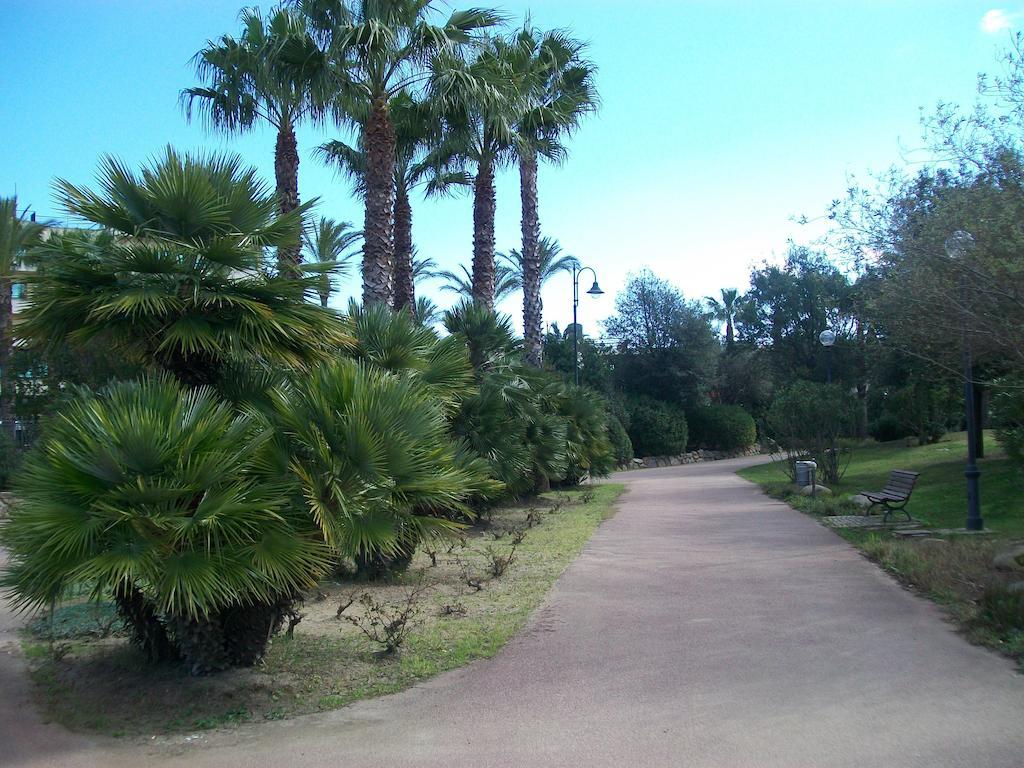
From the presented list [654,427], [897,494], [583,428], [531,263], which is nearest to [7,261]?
[531,263]

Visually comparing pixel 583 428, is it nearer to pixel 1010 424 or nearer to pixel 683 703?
pixel 1010 424

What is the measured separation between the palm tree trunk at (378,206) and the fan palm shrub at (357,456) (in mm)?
8848

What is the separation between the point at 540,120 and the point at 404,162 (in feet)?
13.2

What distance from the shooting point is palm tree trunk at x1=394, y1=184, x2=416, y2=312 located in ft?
61.2

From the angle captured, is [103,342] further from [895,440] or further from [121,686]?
[895,440]

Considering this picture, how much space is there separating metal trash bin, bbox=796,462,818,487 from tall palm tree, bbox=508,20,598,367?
7257 millimetres

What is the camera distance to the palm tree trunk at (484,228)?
21.1 m

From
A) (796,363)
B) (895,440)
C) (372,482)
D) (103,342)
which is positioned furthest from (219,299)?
(796,363)

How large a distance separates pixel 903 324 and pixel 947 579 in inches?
116

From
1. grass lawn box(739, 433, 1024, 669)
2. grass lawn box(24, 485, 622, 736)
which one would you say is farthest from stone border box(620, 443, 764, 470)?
grass lawn box(24, 485, 622, 736)

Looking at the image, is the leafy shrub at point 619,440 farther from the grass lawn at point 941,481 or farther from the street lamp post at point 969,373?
the street lamp post at point 969,373

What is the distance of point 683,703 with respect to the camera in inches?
230

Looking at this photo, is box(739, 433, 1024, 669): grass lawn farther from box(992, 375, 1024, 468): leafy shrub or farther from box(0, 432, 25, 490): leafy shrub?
box(0, 432, 25, 490): leafy shrub

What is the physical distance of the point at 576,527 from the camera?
643 inches
